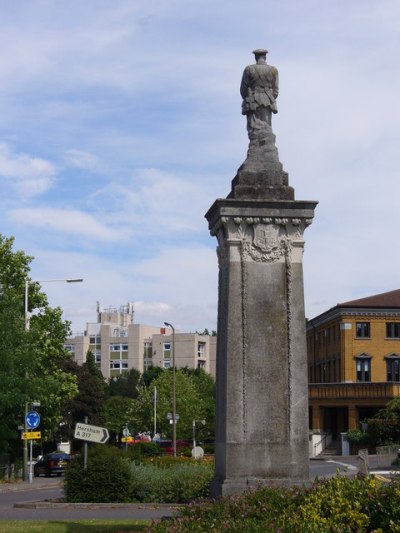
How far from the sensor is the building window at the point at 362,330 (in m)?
76.8

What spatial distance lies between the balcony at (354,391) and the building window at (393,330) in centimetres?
651

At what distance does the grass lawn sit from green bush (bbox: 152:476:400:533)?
13.7 ft

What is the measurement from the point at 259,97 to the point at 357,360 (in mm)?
62803

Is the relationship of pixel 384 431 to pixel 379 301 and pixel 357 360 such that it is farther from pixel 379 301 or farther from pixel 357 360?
pixel 379 301

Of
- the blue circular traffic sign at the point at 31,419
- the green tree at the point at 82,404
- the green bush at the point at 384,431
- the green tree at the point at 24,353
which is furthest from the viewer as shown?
the green tree at the point at 82,404

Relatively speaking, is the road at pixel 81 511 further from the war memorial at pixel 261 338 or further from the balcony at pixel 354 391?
the balcony at pixel 354 391

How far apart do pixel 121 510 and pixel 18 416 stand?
23.9 meters

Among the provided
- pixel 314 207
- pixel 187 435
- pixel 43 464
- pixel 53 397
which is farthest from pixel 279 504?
pixel 187 435

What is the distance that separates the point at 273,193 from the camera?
48.5 feet

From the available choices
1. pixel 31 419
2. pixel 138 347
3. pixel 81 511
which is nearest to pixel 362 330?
pixel 31 419

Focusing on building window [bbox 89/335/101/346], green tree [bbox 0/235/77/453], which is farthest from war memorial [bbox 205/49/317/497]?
building window [bbox 89/335/101/346]

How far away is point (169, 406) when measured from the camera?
309 feet

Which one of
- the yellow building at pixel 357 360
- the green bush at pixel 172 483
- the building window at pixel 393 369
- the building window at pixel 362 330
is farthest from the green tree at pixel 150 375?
the green bush at pixel 172 483

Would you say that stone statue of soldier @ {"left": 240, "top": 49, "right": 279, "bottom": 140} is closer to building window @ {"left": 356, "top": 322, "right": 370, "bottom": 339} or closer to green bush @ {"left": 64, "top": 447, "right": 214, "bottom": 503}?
green bush @ {"left": 64, "top": 447, "right": 214, "bottom": 503}
